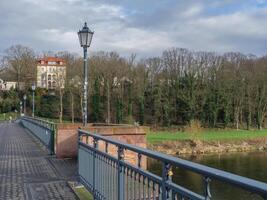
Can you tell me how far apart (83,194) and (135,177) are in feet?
11.1

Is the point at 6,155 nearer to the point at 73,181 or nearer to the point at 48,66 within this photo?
the point at 73,181

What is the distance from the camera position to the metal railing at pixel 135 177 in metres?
3.14

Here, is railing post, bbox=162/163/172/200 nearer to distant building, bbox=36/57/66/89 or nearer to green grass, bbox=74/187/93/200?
green grass, bbox=74/187/93/200

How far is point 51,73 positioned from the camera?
9900 cm

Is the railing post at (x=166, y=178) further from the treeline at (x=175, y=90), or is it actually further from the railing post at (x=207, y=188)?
the treeline at (x=175, y=90)

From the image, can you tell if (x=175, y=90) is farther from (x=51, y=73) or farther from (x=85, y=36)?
(x=85, y=36)

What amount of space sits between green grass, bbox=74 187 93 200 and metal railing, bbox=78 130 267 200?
0.43 ft

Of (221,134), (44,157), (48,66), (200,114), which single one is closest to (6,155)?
(44,157)

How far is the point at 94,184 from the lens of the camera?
7.76m

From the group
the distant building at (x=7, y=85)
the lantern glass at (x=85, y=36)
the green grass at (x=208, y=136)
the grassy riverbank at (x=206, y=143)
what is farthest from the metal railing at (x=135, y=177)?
the distant building at (x=7, y=85)

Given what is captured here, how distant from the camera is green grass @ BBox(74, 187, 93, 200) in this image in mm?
8131

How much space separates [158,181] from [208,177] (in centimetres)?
119

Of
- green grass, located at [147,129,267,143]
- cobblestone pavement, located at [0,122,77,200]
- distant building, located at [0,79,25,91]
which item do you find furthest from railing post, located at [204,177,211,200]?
distant building, located at [0,79,25,91]

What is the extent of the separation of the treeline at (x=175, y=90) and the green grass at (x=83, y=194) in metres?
58.6
